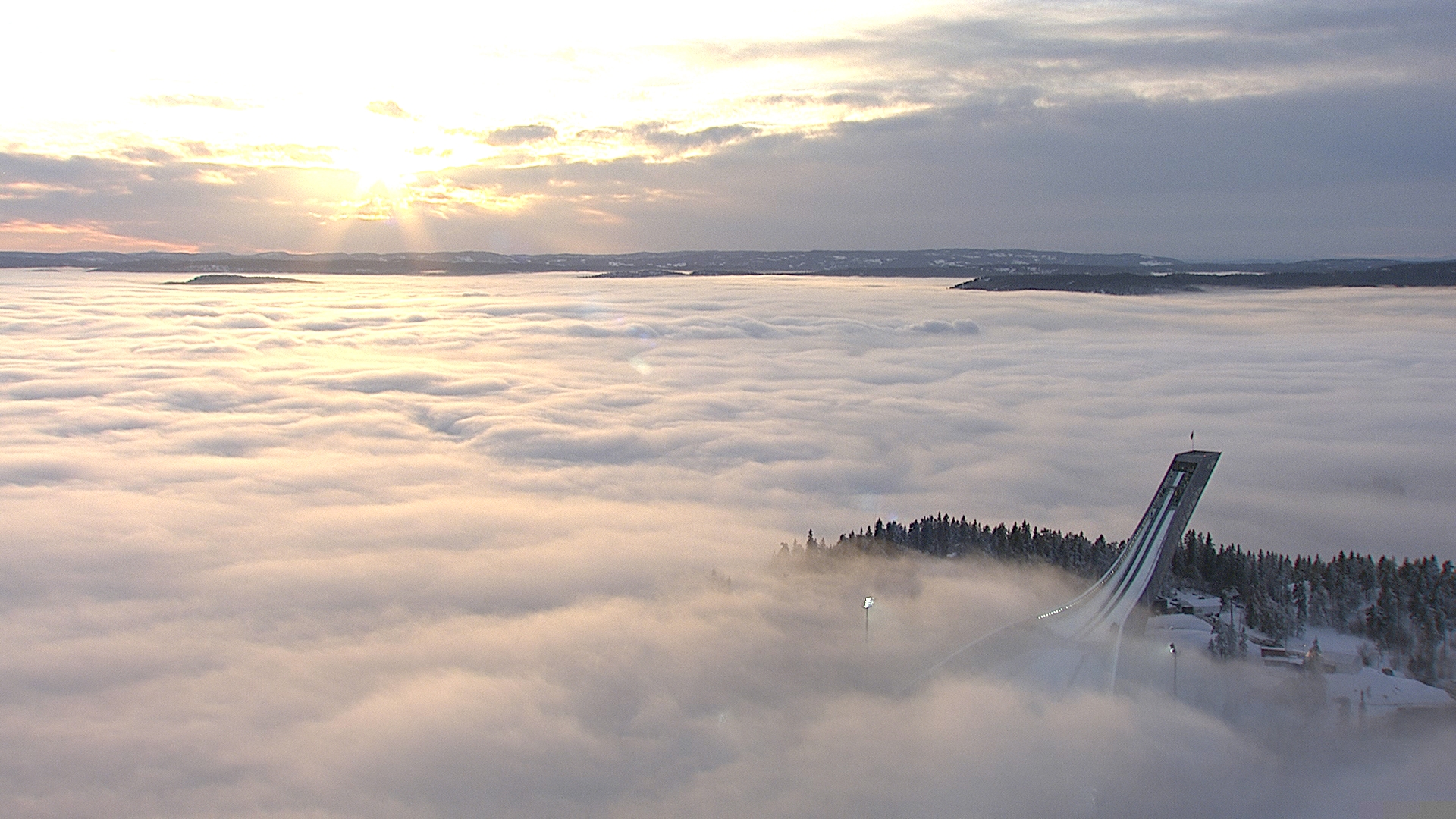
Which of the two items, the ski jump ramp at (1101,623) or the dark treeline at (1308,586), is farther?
the dark treeline at (1308,586)

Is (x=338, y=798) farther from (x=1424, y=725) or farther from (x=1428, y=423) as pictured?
(x=1428, y=423)

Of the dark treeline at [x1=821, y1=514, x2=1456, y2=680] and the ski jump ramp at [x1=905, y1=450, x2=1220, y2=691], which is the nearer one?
the ski jump ramp at [x1=905, y1=450, x2=1220, y2=691]

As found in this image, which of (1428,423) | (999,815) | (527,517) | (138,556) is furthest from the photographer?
(1428,423)

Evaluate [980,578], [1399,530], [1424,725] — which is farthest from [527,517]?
[1399,530]
